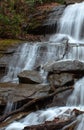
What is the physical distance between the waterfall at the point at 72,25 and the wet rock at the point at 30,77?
11.7ft

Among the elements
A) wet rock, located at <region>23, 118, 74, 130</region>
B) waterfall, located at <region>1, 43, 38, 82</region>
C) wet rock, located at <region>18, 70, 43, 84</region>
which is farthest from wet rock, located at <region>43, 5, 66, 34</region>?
wet rock, located at <region>23, 118, 74, 130</region>

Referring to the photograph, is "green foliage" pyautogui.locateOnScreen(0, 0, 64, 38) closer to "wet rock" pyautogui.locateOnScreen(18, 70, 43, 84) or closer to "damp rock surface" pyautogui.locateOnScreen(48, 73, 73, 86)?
"wet rock" pyautogui.locateOnScreen(18, 70, 43, 84)

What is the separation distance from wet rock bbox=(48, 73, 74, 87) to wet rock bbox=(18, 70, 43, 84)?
1.34ft

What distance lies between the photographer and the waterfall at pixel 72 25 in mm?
14234

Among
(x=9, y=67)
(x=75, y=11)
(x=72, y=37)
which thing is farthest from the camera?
(x=75, y=11)

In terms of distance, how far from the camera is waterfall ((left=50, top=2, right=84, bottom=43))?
14.2 metres

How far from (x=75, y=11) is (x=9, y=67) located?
15.6 ft

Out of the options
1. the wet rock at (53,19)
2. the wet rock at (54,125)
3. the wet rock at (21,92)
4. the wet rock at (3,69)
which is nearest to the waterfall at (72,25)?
the wet rock at (53,19)

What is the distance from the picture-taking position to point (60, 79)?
997 cm

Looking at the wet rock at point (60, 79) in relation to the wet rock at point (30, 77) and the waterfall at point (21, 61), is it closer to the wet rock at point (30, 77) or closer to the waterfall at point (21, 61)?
the wet rock at point (30, 77)

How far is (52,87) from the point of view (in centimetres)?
962

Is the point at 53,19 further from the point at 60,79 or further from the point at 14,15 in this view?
the point at 60,79

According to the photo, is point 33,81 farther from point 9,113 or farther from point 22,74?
point 9,113

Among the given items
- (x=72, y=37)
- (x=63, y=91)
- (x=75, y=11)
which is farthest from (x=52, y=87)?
(x=75, y=11)
